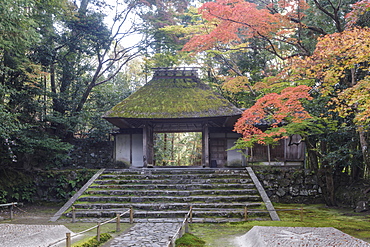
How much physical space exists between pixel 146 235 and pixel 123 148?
9.76 m

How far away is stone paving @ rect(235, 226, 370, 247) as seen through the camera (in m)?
5.34

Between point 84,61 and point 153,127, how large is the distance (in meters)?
6.32

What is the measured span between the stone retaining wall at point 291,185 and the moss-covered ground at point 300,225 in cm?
205

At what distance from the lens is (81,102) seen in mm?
16906

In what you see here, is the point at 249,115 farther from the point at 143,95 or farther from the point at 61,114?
the point at 61,114

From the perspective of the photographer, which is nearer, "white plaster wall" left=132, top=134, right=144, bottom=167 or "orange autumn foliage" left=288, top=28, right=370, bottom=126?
"orange autumn foliage" left=288, top=28, right=370, bottom=126

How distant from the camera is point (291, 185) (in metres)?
13.8

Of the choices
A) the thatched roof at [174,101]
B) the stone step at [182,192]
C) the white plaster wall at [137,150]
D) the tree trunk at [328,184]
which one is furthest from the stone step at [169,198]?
the white plaster wall at [137,150]

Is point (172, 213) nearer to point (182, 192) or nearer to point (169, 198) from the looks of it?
point (169, 198)

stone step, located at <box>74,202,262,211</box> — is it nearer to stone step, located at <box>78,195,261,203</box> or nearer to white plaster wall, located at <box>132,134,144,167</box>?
stone step, located at <box>78,195,261,203</box>

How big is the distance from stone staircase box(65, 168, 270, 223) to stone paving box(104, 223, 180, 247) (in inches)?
29.7

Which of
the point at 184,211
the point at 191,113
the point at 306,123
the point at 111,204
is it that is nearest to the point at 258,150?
the point at 191,113

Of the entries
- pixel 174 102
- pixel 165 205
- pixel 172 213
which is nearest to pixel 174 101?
pixel 174 102

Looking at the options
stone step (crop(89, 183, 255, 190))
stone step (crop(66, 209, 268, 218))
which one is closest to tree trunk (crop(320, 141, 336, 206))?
stone step (crop(89, 183, 255, 190))
